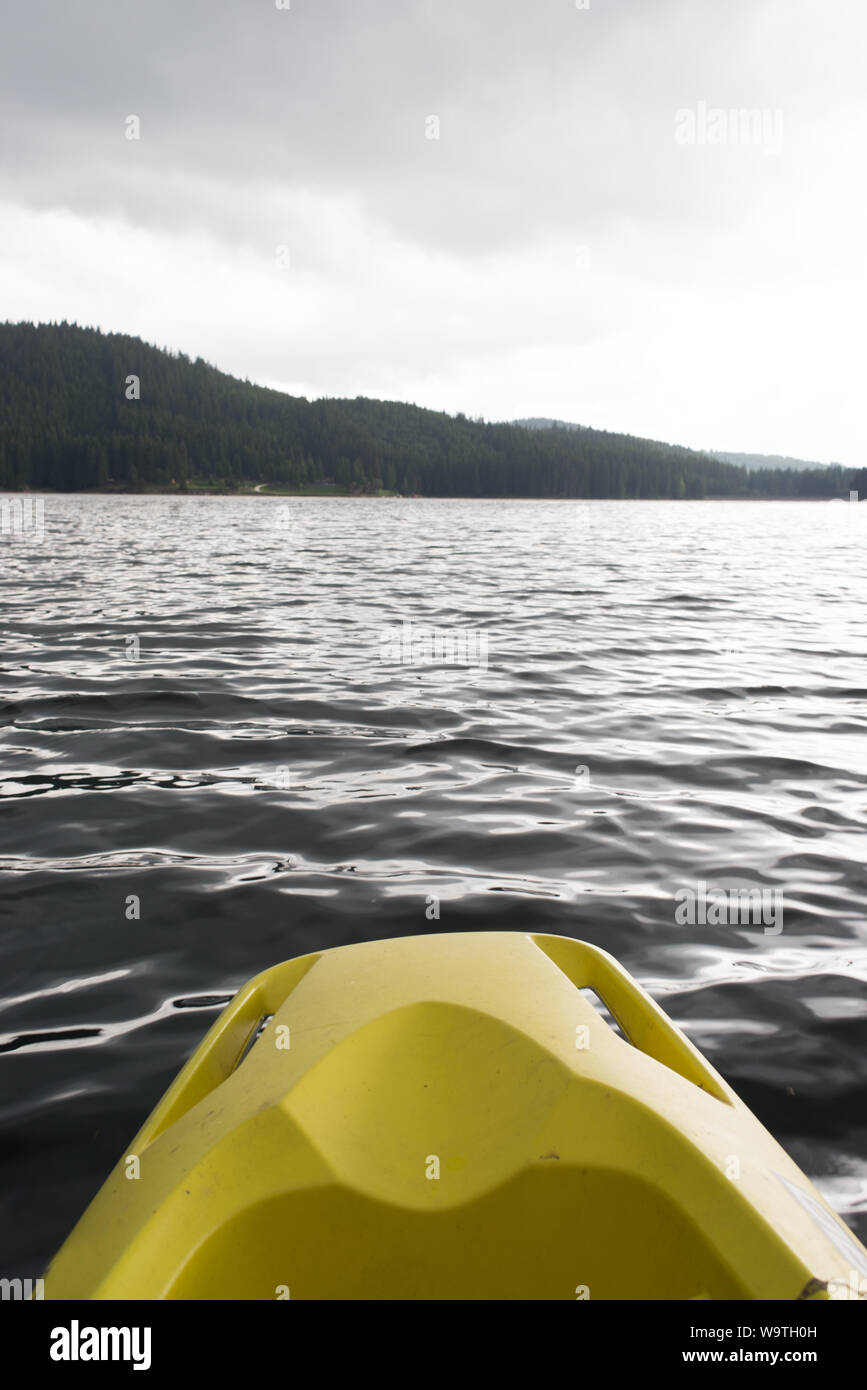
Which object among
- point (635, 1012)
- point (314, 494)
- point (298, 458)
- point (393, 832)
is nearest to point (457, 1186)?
point (635, 1012)

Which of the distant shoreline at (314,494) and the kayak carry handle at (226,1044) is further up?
the distant shoreline at (314,494)

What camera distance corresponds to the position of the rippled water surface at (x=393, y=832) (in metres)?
3.15

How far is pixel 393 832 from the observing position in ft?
17.7

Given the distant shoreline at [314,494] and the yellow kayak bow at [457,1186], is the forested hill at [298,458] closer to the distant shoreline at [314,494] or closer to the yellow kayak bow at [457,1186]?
the distant shoreline at [314,494]

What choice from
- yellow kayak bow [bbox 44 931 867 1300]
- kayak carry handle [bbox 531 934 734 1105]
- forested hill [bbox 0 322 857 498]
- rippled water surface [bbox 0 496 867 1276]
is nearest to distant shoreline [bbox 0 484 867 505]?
forested hill [bbox 0 322 857 498]

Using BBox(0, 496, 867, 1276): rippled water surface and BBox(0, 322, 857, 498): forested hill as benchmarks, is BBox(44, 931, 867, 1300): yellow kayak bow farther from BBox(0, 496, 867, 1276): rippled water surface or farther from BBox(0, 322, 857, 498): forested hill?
BBox(0, 322, 857, 498): forested hill

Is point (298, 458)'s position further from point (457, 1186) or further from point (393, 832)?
point (457, 1186)

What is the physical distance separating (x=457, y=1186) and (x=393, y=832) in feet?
11.7

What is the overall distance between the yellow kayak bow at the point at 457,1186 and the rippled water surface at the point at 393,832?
2.85 feet

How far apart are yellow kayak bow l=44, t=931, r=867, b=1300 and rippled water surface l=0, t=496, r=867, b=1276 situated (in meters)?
0.87

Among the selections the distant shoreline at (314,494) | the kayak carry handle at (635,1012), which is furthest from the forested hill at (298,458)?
the kayak carry handle at (635,1012)

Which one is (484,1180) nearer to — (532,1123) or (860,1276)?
(532,1123)
